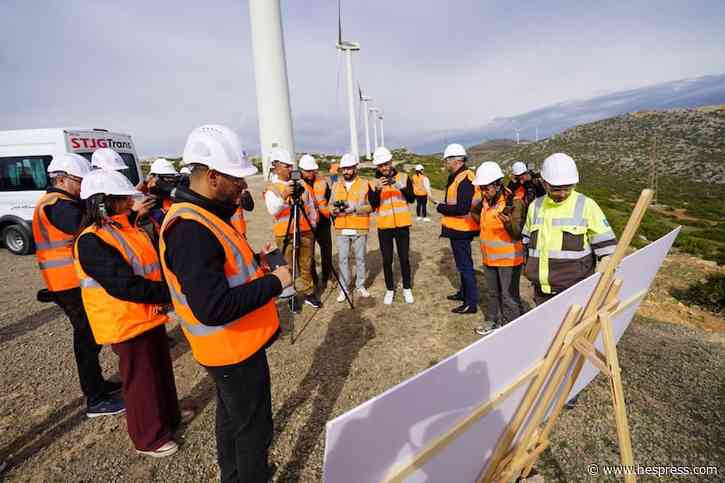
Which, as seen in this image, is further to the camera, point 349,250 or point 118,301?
point 349,250

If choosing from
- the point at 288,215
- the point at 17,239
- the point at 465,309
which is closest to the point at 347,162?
the point at 288,215

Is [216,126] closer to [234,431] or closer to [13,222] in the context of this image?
[234,431]

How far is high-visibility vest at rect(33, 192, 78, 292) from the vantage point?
298 centimetres

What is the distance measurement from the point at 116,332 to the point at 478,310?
4.31 metres

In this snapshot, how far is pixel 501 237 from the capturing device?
3850 mm

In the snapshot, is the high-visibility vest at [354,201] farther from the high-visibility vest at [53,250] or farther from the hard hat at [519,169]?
the high-visibility vest at [53,250]

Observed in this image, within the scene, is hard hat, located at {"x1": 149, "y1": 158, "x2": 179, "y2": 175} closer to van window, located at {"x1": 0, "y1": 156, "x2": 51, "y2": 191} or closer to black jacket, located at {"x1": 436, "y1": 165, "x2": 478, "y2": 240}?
black jacket, located at {"x1": 436, "y1": 165, "x2": 478, "y2": 240}

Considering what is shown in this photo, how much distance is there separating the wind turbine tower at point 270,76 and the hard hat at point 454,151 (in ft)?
42.6

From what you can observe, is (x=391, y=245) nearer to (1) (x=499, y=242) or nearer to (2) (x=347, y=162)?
(2) (x=347, y=162)

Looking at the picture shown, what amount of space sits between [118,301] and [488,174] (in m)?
3.55

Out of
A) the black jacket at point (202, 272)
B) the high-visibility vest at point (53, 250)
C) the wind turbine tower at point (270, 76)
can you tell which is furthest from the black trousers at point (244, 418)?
the wind turbine tower at point (270, 76)

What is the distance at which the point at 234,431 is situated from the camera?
1.89 m

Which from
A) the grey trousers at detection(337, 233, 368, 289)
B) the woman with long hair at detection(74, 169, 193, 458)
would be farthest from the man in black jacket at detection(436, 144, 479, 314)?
the woman with long hair at detection(74, 169, 193, 458)

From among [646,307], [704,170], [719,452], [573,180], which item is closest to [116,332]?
[573,180]
